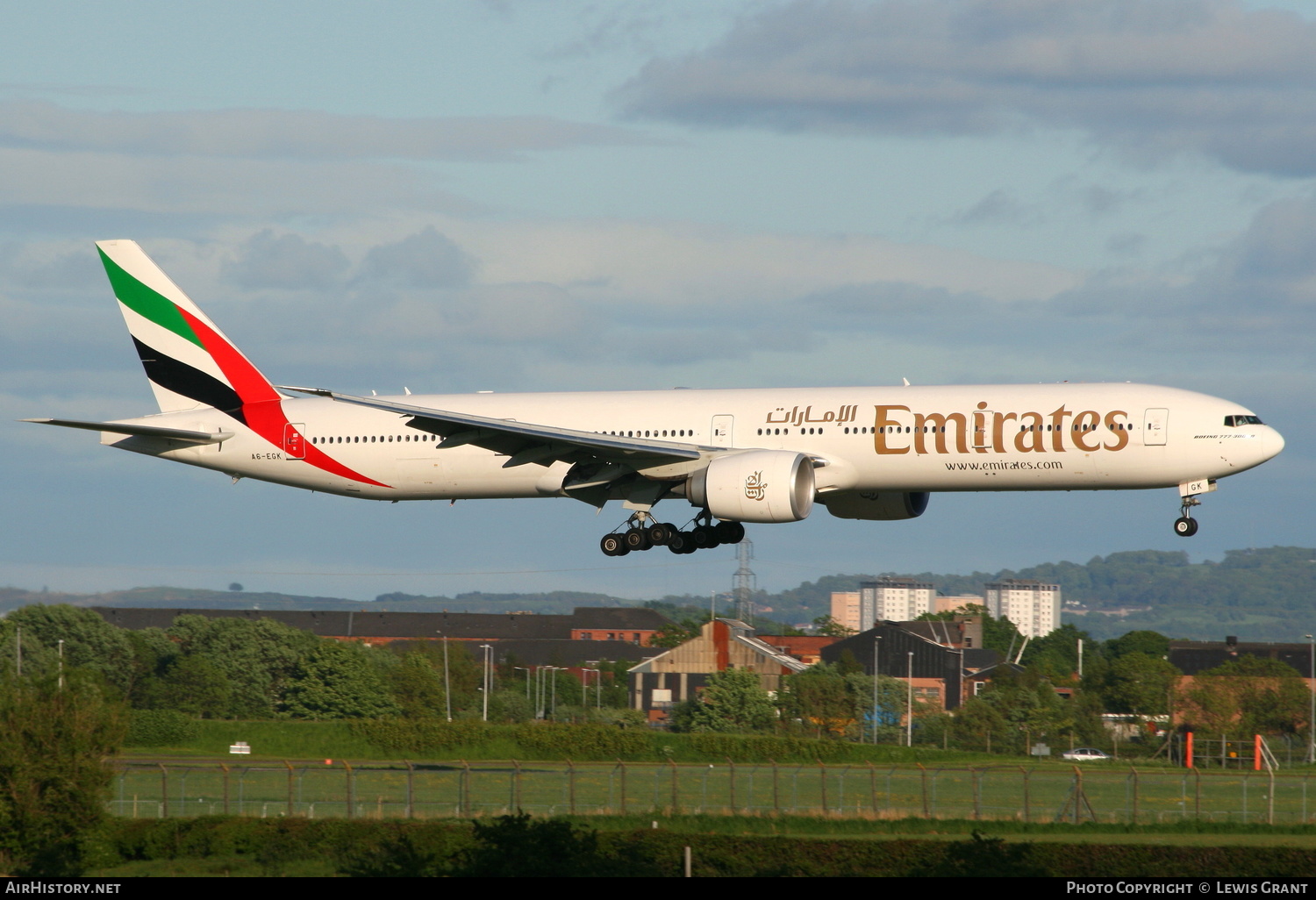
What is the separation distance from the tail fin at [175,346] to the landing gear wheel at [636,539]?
13049 mm

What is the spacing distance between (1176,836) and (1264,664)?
67641 millimetres

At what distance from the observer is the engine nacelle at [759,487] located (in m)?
44.2

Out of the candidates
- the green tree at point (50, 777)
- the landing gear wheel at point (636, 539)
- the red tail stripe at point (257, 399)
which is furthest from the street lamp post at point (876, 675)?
the green tree at point (50, 777)

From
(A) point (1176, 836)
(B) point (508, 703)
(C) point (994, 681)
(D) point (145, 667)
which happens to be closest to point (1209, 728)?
(C) point (994, 681)

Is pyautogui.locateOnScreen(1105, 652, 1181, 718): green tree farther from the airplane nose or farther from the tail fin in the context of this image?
the tail fin

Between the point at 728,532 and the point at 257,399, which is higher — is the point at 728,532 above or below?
below

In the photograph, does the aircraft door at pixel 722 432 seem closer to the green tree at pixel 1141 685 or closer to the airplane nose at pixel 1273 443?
the airplane nose at pixel 1273 443

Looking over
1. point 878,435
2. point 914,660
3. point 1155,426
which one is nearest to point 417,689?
point 914,660

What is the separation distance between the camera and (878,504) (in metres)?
49.8

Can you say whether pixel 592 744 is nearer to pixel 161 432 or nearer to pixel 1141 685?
pixel 161 432

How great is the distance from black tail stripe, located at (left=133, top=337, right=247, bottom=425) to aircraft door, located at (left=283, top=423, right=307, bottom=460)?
1.64m

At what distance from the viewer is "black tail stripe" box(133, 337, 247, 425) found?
2071 inches

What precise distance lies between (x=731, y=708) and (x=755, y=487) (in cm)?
4746

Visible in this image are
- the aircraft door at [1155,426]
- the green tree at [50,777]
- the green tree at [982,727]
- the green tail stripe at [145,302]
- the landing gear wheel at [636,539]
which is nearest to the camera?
the green tree at [50,777]
